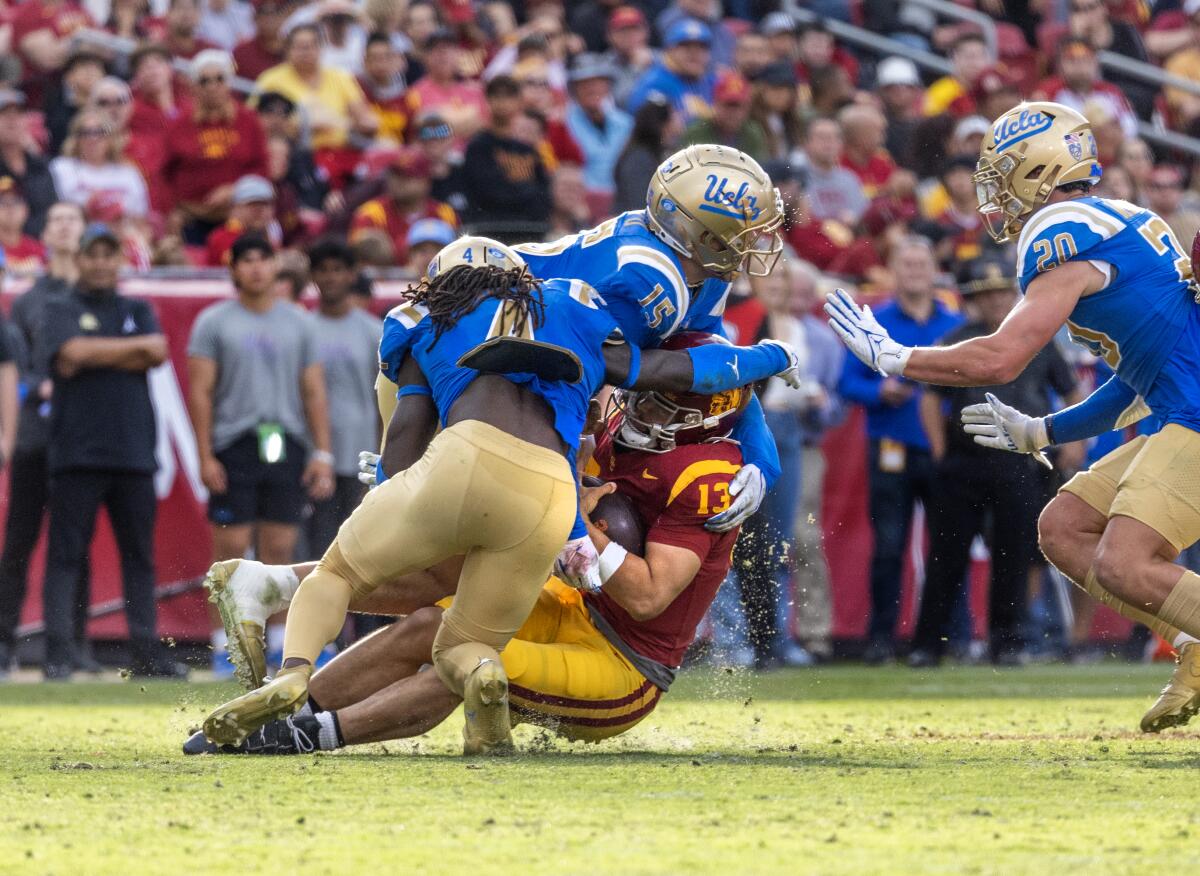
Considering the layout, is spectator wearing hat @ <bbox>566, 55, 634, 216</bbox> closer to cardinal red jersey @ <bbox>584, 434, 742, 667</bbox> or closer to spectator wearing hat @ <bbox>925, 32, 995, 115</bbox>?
spectator wearing hat @ <bbox>925, 32, 995, 115</bbox>

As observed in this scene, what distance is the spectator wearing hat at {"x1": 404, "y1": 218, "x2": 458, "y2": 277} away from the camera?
11297 mm

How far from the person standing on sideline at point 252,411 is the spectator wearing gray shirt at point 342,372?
0.25 metres

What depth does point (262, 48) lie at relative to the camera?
1388cm

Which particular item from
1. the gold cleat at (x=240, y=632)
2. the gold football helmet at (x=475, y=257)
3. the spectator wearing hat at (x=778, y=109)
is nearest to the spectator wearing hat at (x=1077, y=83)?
the spectator wearing hat at (x=778, y=109)

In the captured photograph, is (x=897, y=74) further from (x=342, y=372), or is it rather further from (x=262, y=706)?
(x=262, y=706)

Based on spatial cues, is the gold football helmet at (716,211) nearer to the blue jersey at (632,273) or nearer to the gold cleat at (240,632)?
the blue jersey at (632,273)

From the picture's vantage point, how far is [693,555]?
6473mm

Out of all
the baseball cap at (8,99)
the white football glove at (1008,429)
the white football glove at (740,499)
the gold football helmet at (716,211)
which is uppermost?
the baseball cap at (8,99)

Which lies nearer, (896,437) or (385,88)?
(896,437)

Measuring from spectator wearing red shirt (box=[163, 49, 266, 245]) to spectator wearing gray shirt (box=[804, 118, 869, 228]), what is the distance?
4.00 metres

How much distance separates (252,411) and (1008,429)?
4.83 m

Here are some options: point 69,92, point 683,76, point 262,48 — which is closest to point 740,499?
point 69,92

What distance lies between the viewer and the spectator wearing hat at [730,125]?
43.4 ft

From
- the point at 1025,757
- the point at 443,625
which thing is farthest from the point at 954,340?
the point at 443,625
